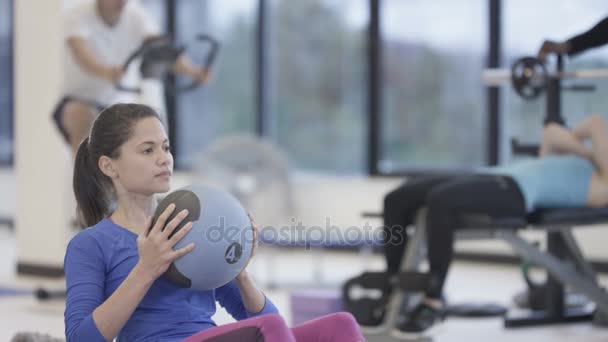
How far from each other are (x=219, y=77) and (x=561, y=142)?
3937mm

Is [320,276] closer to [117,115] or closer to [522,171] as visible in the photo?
[522,171]

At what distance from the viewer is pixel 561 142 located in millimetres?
3811

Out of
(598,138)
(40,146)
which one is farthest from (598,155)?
(40,146)

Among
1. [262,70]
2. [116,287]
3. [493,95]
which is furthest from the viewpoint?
[262,70]

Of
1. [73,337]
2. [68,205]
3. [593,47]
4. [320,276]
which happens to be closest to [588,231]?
[320,276]

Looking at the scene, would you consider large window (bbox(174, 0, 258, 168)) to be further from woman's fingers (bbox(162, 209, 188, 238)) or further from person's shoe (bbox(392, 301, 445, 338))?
woman's fingers (bbox(162, 209, 188, 238))

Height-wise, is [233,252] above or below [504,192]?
above

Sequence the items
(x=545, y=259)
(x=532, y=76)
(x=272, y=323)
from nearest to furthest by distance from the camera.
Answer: (x=272, y=323) < (x=545, y=259) < (x=532, y=76)

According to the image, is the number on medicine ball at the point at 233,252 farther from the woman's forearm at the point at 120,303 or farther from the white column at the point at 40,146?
the white column at the point at 40,146

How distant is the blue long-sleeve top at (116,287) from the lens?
1.65 m

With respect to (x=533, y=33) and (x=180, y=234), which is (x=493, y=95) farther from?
(x=180, y=234)

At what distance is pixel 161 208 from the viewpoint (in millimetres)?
1675

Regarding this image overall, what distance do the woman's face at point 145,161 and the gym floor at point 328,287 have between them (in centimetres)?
160

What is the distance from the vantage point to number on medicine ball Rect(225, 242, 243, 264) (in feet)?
5.52
